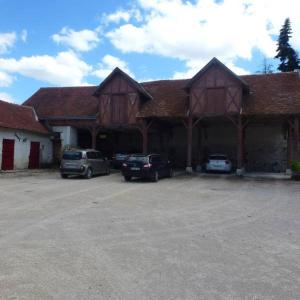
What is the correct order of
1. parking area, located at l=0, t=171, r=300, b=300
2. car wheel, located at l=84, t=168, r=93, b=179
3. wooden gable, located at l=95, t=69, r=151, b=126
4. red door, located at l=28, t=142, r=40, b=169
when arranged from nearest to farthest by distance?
parking area, located at l=0, t=171, r=300, b=300
car wheel, located at l=84, t=168, r=93, b=179
wooden gable, located at l=95, t=69, r=151, b=126
red door, located at l=28, t=142, r=40, b=169

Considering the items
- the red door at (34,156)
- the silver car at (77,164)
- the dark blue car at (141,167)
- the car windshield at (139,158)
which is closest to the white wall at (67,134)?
the red door at (34,156)

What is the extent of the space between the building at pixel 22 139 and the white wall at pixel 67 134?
0.97 m

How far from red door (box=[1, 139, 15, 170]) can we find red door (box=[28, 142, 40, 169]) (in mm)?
2163

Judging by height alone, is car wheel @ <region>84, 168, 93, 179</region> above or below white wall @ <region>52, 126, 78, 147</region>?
below

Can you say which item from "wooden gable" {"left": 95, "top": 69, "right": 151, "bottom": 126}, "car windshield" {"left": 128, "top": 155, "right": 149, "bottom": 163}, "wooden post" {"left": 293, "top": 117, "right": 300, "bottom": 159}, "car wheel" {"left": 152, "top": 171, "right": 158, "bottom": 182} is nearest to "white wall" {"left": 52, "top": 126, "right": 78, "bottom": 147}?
"wooden gable" {"left": 95, "top": 69, "right": 151, "bottom": 126}

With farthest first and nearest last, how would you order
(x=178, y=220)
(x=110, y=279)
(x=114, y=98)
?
1. (x=114, y=98)
2. (x=178, y=220)
3. (x=110, y=279)

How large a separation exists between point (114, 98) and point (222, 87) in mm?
7735

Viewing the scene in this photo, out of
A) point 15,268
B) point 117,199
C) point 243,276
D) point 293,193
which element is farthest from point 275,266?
point 293,193

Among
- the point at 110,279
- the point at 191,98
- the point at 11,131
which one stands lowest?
the point at 110,279

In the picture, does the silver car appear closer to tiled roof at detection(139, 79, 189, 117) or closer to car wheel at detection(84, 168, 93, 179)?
car wheel at detection(84, 168, 93, 179)

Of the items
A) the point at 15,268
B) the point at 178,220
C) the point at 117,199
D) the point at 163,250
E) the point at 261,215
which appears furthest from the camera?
the point at 117,199

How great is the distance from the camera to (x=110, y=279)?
17.7ft

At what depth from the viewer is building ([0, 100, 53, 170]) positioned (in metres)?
26.3

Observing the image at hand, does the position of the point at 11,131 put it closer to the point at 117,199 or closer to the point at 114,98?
the point at 114,98
